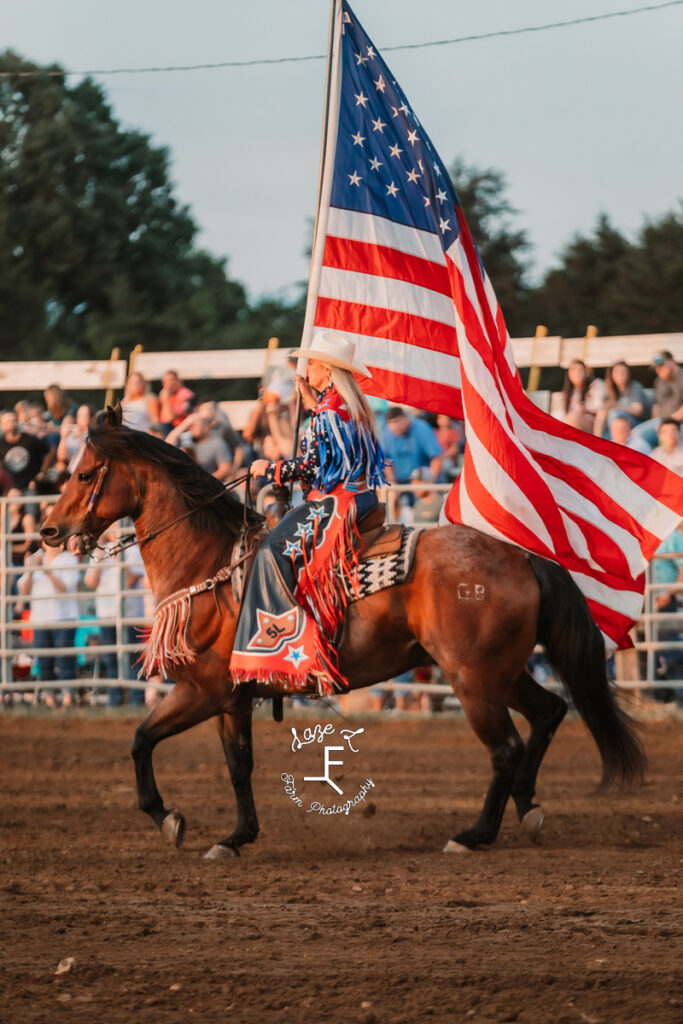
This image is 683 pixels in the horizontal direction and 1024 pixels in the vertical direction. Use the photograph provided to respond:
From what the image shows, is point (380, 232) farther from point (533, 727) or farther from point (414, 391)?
point (533, 727)

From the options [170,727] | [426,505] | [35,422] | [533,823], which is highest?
[35,422]

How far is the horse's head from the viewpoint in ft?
23.1

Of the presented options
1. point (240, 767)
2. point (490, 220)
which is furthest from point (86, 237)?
point (240, 767)

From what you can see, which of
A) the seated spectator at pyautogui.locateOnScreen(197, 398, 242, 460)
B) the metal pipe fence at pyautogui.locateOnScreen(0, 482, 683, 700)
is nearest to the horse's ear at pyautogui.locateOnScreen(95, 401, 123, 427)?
the metal pipe fence at pyautogui.locateOnScreen(0, 482, 683, 700)

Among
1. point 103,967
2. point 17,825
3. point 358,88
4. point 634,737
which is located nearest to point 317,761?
point 17,825

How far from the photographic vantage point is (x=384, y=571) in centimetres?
656

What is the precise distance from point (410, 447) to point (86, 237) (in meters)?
36.3

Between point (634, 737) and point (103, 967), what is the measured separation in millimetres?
3398

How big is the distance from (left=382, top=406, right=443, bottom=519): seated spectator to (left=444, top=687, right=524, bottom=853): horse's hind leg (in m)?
5.83

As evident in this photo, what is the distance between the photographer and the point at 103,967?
4379 mm

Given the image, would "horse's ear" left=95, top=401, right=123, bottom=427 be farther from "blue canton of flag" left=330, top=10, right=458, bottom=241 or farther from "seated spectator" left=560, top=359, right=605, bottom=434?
"seated spectator" left=560, top=359, right=605, bottom=434

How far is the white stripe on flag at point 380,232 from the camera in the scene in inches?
297

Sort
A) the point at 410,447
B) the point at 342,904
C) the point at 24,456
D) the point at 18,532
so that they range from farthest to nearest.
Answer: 1. the point at 24,456
2. the point at 18,532
3. the point at 410,447
4. the point at 342,904

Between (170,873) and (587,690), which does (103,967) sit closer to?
(170,873)
